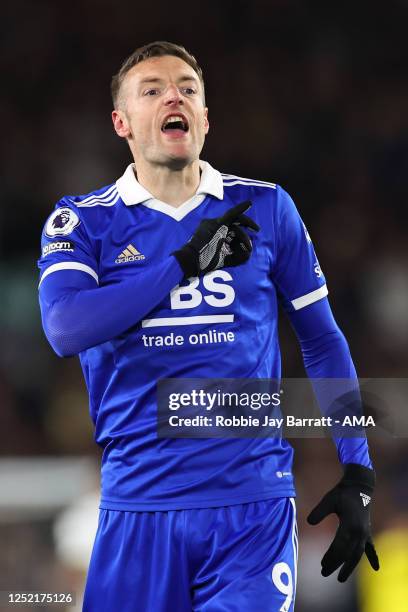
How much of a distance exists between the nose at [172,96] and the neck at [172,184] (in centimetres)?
16

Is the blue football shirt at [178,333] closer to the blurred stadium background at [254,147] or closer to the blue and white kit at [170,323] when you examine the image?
the blue and white kit at [170,323]

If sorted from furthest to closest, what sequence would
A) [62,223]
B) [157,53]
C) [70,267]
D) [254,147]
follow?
[254,147], [157,53], [62,223], [70,267]

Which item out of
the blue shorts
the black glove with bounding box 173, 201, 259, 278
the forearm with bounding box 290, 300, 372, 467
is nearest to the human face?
the black glove with bounding box 173, 201, 259, 278

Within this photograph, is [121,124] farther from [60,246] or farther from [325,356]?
[325,356]

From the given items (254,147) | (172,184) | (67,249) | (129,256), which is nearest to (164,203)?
(172,184)

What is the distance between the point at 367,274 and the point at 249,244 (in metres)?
3.96

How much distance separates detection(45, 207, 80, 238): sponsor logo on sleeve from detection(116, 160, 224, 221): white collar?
14 cm

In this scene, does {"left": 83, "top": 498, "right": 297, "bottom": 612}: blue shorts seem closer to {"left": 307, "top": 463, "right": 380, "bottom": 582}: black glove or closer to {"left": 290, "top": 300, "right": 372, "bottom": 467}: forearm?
{"left": 307, "top": 463, "right": 380, "bottom": 582}: black glove

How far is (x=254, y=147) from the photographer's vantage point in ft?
22.2

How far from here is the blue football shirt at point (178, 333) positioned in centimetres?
233

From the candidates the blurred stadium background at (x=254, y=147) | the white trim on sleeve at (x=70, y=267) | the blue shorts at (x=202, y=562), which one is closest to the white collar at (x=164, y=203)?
the white trim on sleeve at (x=70, y=267)

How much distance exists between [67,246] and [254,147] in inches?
176

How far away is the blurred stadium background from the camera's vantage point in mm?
5742

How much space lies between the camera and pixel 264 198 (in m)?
2.59
